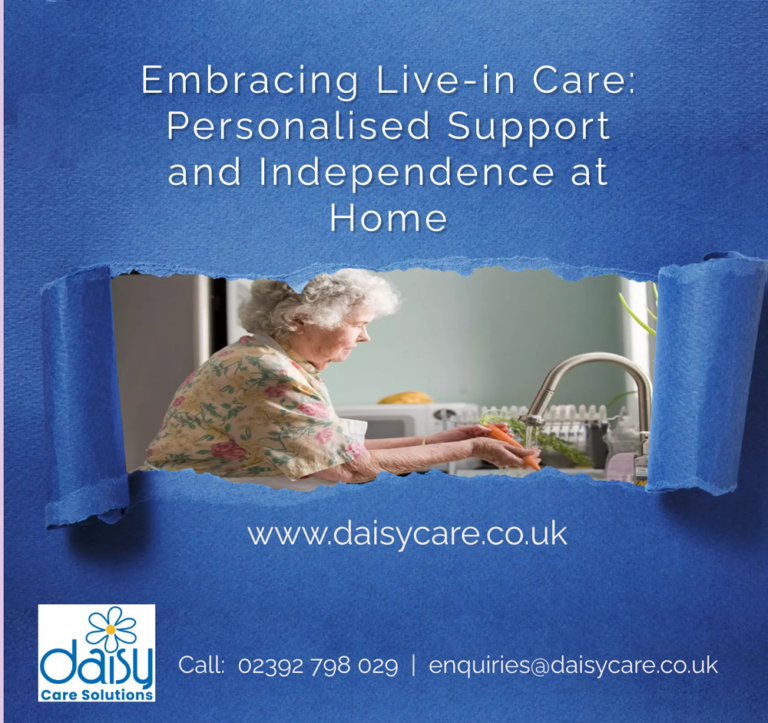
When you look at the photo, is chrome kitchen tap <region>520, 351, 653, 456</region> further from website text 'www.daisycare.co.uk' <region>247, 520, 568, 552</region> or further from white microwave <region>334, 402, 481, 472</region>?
white microwave <region>334, 402, 481, 472</region>

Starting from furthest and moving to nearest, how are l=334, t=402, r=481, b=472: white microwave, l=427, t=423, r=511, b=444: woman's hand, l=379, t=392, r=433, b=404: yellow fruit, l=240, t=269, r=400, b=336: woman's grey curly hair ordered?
l=379, t=392, r=433, b=404: yellow fruit
l=334, t=402, r=481, b=472: white microwave
l=427, t=423, r=511, b=444: woman's hand
l=240, t=269, r=400, b=336: woman's grey curly hair

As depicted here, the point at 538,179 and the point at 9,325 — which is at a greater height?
the point at 538,179

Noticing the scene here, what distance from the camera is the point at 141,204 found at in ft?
4.48

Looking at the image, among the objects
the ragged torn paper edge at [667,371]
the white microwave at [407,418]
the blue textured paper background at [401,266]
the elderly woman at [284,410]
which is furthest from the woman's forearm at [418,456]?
the white microwave at [407,418]

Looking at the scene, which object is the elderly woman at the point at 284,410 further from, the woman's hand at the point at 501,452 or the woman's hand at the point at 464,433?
the woman's hand at the point at 464,433

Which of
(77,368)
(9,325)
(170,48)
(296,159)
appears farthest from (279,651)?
(170,48)

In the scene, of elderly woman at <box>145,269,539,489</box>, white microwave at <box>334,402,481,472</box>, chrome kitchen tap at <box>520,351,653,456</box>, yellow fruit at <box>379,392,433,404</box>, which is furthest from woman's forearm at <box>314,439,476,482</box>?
yellow fruit at <box>379,392,433,404</box>

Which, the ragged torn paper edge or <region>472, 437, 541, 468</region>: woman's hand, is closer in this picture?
the ragged torn paper edge

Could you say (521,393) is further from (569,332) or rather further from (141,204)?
(141,204)

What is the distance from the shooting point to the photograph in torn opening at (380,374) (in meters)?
1.59

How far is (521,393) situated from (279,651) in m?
2.42

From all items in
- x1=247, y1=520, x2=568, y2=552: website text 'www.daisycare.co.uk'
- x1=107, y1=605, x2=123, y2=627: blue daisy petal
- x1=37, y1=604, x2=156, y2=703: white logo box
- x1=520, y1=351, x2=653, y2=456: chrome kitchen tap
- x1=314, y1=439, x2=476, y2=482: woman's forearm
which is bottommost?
x1=37, y1=604, x2=156, y2=703: white logo box

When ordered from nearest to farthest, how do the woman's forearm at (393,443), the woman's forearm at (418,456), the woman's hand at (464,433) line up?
the woman's forearm at (418,456), the woman's hand at (464,433), the woman's forearm at (393,443)

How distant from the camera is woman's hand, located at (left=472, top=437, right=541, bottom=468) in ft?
5.43
